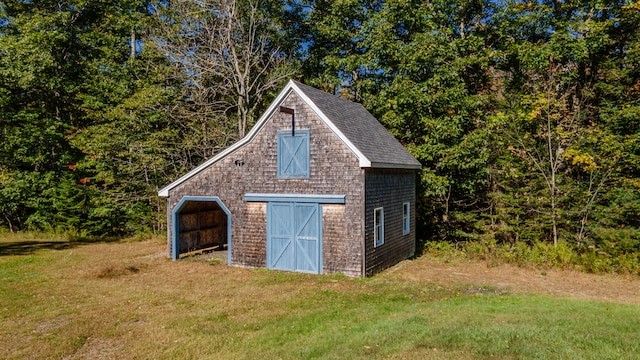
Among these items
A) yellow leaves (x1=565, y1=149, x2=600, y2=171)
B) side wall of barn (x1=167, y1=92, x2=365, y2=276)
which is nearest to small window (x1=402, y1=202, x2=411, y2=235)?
side wall of barn (x1=167, y1=92, x2=365, y2=276)

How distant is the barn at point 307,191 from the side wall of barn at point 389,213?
4cm

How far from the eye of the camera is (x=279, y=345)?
738 cm

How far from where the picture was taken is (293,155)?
14.5 m

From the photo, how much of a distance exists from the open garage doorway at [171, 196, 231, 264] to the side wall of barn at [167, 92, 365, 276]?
0.71 meters

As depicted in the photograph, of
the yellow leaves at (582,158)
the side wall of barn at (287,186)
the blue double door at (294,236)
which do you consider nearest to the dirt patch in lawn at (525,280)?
the side wall of barn at (287,186)

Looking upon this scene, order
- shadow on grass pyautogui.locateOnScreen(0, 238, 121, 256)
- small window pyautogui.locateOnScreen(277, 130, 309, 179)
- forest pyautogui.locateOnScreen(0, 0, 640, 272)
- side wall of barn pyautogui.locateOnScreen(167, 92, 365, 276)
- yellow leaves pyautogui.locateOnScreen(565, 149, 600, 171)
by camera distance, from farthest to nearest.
Answer: shadow on grass pyautogui.locateOnScreen(0, 238, 121, 256)
forest pyautogui.locateOnScreen(0, 0, 640, 272)
yellow leaves pyautogui.locateOnScreen(565, 149, 600, 171)
small window pyautogui.locateOnScreen(277, 130, 309, 179)
side wall of barn pyautogui.locateOnScreen(167, 92, 365, 276)

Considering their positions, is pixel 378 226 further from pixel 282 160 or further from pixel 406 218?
pixel 282 160

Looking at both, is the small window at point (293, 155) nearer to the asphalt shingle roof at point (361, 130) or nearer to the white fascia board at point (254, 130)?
the white fascia board at point (254, 130)

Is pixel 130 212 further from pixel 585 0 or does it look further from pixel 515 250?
pixel 585 0

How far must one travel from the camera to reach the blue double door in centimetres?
1399

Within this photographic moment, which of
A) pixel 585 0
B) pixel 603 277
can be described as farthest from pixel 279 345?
pixel 585 0

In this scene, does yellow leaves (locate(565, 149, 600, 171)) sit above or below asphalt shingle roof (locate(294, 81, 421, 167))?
below

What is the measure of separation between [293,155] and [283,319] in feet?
22.1

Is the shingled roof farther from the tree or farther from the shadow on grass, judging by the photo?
the shadow on grass
